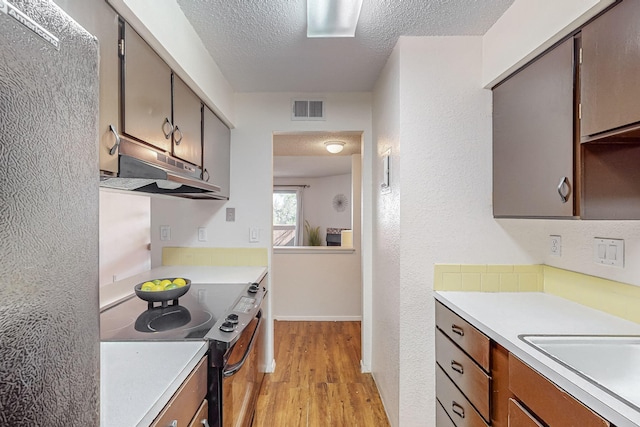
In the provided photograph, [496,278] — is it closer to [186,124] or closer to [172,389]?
[172,389]

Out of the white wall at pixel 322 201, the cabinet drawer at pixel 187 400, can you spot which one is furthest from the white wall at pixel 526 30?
the white wall at pixel 322 201

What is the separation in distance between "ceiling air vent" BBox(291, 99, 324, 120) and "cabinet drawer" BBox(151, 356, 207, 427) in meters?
1.95

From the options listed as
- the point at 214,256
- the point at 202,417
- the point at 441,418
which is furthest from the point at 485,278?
the point at 214,256

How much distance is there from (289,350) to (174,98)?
240 centimetres

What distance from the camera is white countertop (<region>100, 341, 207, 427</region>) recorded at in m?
0.72

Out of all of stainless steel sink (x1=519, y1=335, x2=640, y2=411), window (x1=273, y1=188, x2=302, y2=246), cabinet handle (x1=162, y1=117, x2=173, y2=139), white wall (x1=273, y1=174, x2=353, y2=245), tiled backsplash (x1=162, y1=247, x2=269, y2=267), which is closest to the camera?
stainless steel sink (x1=519, y1=335, x2=640, y2=411)

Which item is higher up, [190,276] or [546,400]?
[190,276]

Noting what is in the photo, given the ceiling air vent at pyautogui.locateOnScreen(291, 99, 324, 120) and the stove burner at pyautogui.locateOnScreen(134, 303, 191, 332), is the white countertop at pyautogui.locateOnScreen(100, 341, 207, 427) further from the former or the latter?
the ceiling air vent at pyautogui.locateOnScreen(291, 99, 324, 120)

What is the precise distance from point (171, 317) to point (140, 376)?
52 centimetres

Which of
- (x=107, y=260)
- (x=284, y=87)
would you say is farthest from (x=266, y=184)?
(x=107, y=260)

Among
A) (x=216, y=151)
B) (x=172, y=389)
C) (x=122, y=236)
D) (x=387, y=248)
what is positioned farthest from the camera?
(x=122, y=236)

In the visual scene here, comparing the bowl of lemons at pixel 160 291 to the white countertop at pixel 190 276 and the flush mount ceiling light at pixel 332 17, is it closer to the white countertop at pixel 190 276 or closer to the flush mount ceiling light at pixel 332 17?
the white countertop at pixel 190 276

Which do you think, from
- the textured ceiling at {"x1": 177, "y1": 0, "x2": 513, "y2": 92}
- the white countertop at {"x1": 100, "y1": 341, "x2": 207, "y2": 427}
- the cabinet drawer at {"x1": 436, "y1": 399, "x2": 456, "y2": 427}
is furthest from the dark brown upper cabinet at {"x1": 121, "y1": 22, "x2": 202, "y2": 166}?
the cabinet drawer at {"x1": 436, "y1": 399, "x2": 456, "y2": 427}

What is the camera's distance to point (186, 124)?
169 cm
